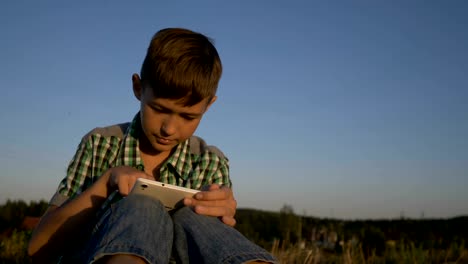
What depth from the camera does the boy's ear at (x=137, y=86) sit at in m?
2.73

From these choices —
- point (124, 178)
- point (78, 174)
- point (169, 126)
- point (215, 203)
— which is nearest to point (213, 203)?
point (215, 203)

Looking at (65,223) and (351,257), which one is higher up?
(65,223)

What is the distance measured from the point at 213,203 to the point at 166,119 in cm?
67

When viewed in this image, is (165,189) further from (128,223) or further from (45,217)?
(45,217)

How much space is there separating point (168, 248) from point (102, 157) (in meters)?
1.08

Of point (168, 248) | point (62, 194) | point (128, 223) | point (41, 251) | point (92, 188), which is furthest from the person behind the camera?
point (62, 194)

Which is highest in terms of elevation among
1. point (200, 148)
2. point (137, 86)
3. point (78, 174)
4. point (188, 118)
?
point (137, 86)

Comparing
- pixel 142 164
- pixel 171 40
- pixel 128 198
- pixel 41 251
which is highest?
pixel 171 40

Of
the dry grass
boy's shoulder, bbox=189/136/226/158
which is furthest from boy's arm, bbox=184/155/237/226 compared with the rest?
the dry grass

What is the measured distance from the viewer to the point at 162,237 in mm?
1660

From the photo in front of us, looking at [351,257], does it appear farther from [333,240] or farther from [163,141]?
[163,141]

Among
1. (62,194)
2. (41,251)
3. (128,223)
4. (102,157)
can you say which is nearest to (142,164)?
(102,157)

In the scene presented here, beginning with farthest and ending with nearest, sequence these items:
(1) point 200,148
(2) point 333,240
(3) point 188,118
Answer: (2) point 333,240 < (1) point 200,148 < (3) point 188,118

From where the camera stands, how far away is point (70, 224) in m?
2.15
